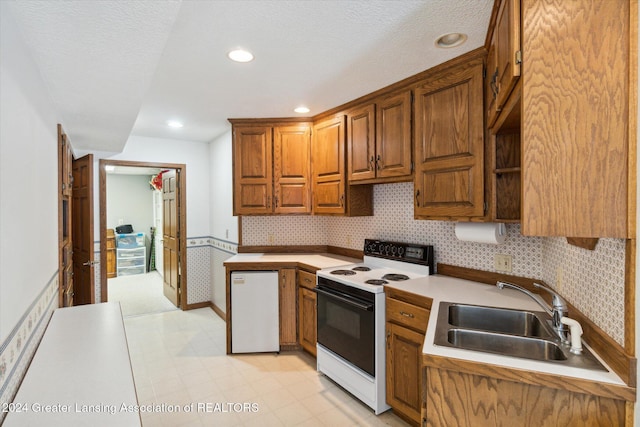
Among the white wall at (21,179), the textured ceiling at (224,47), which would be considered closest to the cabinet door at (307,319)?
the textured ceiling at (224,47)

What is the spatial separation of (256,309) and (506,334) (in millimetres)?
2258

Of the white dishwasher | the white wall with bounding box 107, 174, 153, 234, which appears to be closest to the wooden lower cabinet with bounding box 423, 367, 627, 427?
the white dishwasher

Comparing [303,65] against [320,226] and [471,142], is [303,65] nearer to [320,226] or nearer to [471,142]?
[471,142]

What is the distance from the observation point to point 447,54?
6.69ft

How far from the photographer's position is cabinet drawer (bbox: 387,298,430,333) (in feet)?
6.53

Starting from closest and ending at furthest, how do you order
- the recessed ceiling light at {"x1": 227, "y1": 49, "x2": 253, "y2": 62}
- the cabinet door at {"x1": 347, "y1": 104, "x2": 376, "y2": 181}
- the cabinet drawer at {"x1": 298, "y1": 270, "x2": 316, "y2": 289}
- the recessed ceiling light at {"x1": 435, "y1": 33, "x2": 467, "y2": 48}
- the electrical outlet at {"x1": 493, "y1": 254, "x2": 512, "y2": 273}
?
the recessed ceiling light at {"x1": 435, "y1": 33, "x2": 467, "y2": 48} < the recessed ceiling light at {"x1": 227, "y1": 49, "x2": 253, "y2": 62} < the electrical outlet at {"x1": 493, "y1": 254, "x2": 512, "y2": 273} < the cabinet door at {"x1": 347, "y1": 104, "x2": 376, "y2": 181} < the cabinet drawer at {"x1": 298, "y1": 270, "x2": 316, "y2": 289}

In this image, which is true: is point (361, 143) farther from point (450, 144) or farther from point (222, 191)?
point (222, 191)

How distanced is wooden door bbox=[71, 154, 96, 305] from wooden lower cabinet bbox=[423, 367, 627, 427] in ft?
10.4

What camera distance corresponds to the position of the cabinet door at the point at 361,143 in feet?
9.03

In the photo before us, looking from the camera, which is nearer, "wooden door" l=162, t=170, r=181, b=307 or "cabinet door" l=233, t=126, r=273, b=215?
"cabinet door" l=233, t=126, r=273, b=215

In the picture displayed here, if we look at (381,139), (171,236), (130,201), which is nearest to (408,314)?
(381,139)

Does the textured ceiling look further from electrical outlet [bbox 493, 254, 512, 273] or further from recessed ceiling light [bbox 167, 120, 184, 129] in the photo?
electrical outlet [bbox 493, 254, 512, 273]

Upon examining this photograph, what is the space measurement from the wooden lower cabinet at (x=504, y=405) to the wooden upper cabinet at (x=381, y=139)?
1499 millimetres

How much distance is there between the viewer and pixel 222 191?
4316 millimetres
